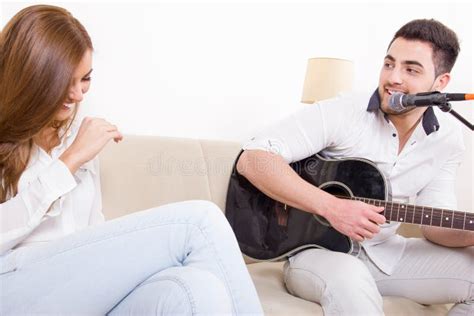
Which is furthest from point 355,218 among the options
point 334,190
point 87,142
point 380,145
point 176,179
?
point 87,142

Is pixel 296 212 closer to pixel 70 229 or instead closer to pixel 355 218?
pixel 355 218

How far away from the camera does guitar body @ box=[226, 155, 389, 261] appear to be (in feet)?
5.08

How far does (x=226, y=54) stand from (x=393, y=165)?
0.96 metres

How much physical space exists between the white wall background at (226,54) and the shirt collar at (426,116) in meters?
0.81

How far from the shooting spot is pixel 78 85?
48.4 inches

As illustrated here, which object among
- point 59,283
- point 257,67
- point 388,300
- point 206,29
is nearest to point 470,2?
point 257,67

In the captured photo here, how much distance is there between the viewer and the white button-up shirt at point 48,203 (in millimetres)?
1059

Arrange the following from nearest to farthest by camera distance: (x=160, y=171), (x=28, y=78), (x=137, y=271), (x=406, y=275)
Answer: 1. (x=137, y=271)
2. (x=28, y=78)
3. (x=406, y=275)
4. (x=160, y=171)

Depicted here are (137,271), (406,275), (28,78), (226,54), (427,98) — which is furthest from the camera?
(226,54)

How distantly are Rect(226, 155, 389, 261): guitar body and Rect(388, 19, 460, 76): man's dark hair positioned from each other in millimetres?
423

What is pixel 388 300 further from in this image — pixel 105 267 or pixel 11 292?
pixel 11 292

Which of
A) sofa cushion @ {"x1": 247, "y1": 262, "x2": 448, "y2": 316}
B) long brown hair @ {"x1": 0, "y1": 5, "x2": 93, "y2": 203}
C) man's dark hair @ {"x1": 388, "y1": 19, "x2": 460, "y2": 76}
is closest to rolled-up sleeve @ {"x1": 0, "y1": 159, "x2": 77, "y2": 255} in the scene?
long brown hair @ {"x1": 0, "y1": 5, "x2": 93, "y2": 203}

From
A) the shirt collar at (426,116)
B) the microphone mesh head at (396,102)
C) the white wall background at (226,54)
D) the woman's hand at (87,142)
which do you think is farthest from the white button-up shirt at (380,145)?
the white wall background at (226,54)

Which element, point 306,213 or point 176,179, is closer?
point 306,213
